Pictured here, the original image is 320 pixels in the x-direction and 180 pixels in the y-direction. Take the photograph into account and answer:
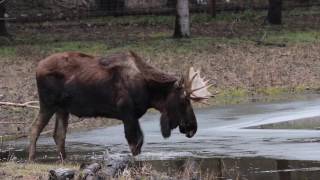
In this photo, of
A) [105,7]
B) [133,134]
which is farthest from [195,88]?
[105,7]

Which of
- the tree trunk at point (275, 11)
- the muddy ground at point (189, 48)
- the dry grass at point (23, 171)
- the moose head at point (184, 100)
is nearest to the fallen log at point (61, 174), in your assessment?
the dry grass at point (23, 171)

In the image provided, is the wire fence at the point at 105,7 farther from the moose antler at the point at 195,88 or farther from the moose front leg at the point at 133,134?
the moose antler at the point at 195,88

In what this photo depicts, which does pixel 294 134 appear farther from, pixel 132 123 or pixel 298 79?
pixel 298 79

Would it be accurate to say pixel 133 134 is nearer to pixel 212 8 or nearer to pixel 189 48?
pixel 189 48

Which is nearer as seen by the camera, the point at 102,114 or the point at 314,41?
the point at 102,114

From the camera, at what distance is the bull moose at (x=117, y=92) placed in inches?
469

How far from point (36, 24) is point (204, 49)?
10.5m

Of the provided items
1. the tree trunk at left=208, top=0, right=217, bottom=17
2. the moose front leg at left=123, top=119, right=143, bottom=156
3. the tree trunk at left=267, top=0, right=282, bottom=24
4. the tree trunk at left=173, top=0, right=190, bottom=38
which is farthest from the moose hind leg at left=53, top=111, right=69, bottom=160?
the tree trunk at left=208, top=0, right=217, bottom=17

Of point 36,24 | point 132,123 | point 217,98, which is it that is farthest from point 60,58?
point 36,24

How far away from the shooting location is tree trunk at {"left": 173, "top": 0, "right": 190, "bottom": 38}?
2678 cm

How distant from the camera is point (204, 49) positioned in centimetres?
2509

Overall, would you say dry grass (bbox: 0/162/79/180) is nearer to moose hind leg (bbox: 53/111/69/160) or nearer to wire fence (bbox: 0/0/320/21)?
moose hind leg (bbox: 53/111/69/160)

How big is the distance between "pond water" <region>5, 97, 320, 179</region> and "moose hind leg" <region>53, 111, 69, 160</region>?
222mm

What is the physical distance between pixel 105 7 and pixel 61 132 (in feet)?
79.3
